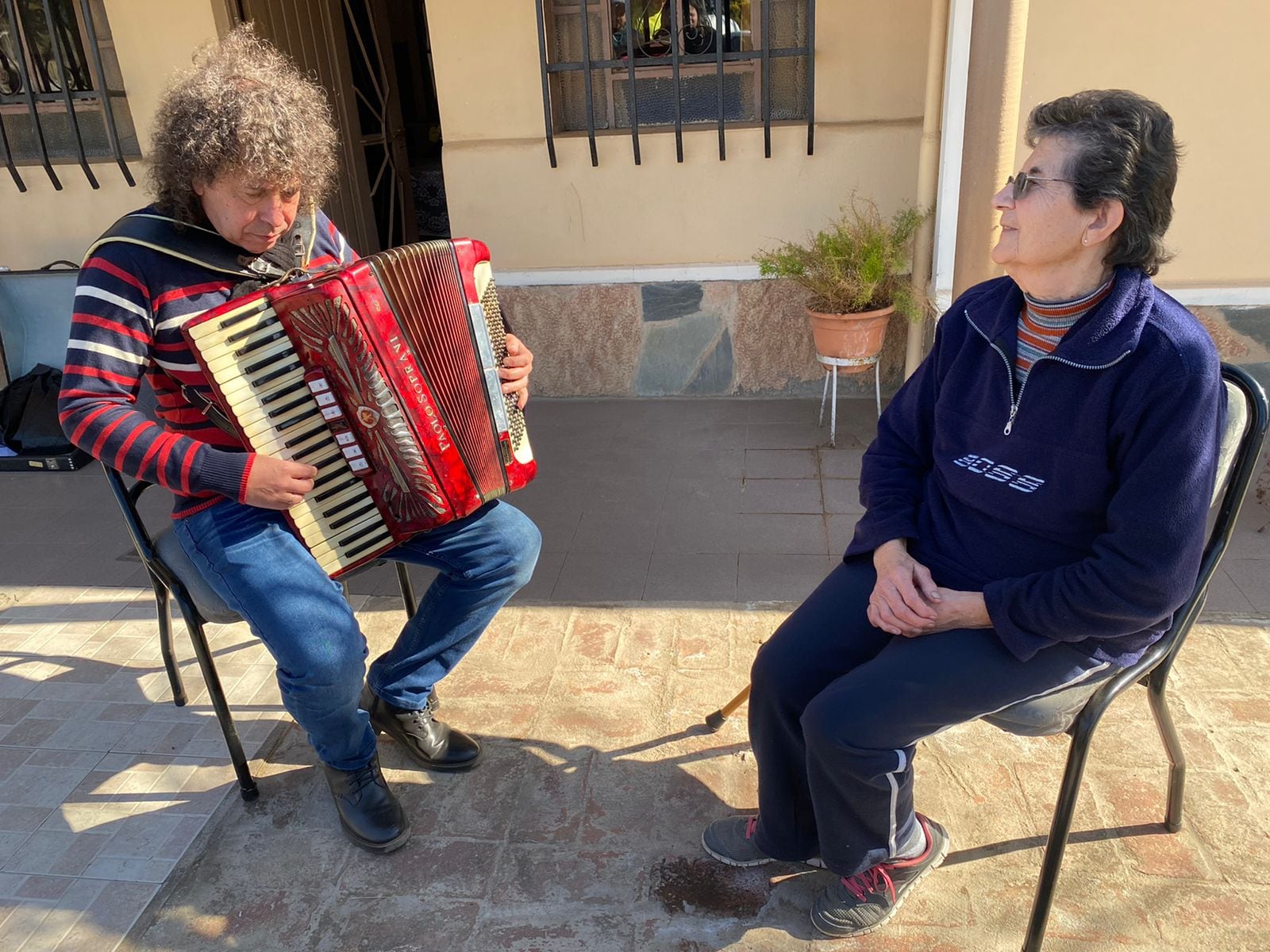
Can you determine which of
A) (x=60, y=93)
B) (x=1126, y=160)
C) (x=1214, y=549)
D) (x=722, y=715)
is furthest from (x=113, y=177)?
(x=1214, y=549)

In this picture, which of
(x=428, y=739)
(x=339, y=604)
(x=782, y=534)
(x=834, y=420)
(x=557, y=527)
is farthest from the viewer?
(x=834, y=420)

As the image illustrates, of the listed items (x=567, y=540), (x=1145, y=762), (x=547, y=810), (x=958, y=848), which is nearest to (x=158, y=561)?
(x=547, y=810)

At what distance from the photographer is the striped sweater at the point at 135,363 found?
6.33 ft

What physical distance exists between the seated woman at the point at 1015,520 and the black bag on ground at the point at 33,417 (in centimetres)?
386

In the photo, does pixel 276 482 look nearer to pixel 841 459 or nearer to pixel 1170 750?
pixel 1170 750

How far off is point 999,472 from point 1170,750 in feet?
2.55

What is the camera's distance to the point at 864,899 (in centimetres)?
185

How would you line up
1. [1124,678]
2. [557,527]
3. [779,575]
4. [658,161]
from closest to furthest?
[1124,678], [779,575], [557,527], [658,161]

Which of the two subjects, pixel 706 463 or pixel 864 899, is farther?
pixel 706 463

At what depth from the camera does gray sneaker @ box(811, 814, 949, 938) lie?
1837mm

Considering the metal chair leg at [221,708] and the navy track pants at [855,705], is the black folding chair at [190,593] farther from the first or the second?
the navy track pants at [855,705]

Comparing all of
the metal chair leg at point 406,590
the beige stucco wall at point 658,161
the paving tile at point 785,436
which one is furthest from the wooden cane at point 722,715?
the beige stucco wall at point 658,161

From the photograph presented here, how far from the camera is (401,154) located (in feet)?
20.9

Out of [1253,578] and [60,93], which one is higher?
[60,93]
